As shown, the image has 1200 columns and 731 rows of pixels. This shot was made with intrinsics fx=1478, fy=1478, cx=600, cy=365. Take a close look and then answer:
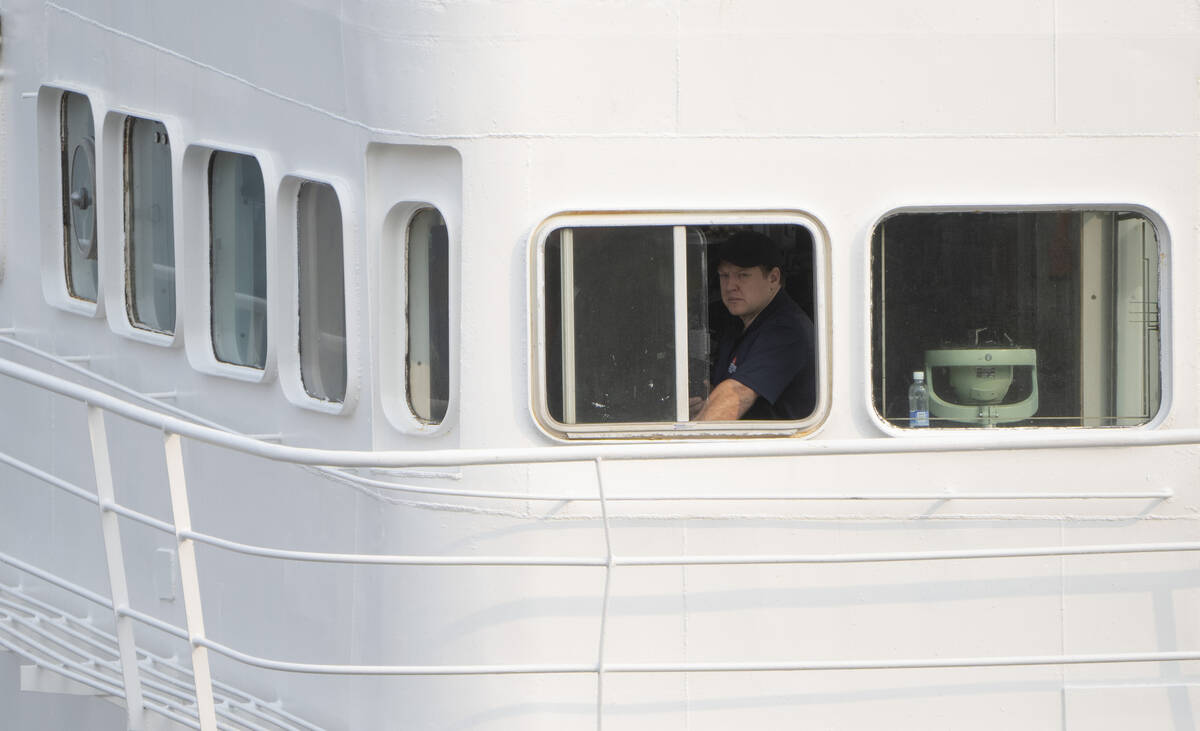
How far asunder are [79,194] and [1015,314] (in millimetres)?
3625

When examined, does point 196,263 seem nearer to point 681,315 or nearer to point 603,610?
point 681,315

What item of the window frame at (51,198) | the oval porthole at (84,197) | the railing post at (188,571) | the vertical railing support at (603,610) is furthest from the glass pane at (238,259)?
the vertical railing support at (603,610)

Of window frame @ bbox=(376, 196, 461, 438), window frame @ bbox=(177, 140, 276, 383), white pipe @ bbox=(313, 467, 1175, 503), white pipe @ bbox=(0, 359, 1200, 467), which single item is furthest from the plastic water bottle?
window frame @ bbox=(177, 140, 276, 383)

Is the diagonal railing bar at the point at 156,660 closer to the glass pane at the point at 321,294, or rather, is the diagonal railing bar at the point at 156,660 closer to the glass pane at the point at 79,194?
the glass pane at the point at 321,294

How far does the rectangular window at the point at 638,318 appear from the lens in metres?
4.10

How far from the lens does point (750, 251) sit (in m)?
4.19

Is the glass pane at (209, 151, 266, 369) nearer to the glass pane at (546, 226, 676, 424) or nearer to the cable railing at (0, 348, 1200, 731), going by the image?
the cable railing at (0, 348, 1200, 731)

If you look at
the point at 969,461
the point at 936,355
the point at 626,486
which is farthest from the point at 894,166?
the point at 626,486

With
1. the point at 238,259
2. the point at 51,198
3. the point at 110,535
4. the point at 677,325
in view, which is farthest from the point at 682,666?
the point at 51,198

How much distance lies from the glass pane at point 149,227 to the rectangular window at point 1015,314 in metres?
2.68

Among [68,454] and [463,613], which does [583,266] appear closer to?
[463,613]

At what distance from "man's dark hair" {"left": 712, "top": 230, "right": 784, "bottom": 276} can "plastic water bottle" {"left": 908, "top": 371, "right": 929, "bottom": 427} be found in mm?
503

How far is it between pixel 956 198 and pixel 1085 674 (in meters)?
1.39

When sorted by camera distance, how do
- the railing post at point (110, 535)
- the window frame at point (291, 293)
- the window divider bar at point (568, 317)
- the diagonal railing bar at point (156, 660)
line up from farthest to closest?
1. the window frame at point (291, 293)
2. the diagonal railing bar at point (156, 660)
3. the window divider bar at point (568, 317)
4. the railing post at point (110, 535)
